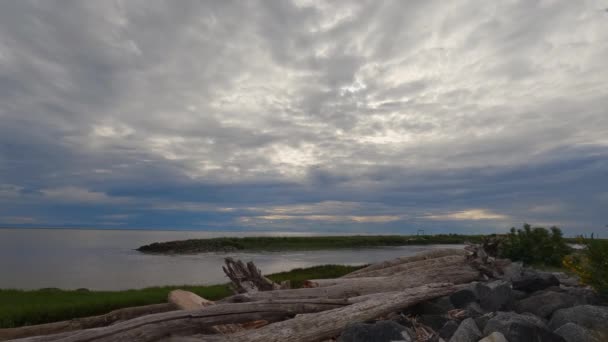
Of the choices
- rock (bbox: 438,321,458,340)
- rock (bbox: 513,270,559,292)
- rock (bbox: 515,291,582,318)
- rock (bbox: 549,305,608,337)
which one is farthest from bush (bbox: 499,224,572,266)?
rock (bbox: 438,321,458,340)

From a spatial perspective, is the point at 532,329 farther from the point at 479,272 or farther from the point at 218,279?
the point at 218,279

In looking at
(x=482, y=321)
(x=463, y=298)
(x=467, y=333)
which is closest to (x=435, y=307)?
(x=463, y=298)

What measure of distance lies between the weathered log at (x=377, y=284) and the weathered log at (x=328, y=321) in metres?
1.20

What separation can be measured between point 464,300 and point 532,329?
231 centimetres

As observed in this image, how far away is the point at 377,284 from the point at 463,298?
2672 mm

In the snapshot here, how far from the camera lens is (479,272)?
1147 cm

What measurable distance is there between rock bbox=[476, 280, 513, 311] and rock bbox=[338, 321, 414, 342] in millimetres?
2676

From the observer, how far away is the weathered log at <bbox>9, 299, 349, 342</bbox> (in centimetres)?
566

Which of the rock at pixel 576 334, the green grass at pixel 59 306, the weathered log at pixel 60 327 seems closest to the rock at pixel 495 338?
the rock at pixel 576 334

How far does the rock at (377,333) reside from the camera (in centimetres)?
558

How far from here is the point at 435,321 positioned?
702cm

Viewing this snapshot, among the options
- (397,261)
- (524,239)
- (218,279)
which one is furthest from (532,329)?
(218,279)

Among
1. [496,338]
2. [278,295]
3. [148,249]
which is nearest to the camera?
[496,338]

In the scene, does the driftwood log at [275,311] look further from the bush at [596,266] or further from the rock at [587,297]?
the bush at [596,266]
